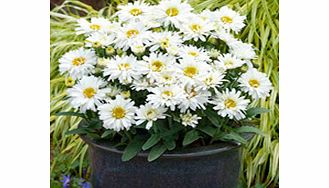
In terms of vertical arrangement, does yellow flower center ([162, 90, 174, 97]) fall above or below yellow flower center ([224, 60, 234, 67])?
below

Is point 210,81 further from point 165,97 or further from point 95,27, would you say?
point 95,27

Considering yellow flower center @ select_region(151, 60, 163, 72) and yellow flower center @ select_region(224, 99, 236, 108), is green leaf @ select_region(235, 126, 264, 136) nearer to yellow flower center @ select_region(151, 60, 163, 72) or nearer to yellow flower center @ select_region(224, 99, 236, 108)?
yellow flower center @ select_region(224, 99, 236, 108)

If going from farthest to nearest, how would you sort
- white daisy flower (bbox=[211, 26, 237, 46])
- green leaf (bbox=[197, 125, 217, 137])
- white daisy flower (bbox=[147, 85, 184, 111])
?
white daisy flower (bbox=[211, 26, 237, 46]), green leaf (bbox=[197, 125, 217, 137]), white daisy flower (bbox=[147, 85, 184, 111])

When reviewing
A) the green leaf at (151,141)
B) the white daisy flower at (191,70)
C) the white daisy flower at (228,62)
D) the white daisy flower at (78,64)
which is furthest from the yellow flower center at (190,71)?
the white daisy flower at (78,64)

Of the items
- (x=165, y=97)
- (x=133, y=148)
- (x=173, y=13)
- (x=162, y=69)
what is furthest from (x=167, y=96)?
(x=173, y=13)

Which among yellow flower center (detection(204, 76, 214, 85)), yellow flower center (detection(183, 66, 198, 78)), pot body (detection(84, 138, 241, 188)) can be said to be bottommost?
pot body (detection(84, 138, 241, 188))

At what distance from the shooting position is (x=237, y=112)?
1867mm

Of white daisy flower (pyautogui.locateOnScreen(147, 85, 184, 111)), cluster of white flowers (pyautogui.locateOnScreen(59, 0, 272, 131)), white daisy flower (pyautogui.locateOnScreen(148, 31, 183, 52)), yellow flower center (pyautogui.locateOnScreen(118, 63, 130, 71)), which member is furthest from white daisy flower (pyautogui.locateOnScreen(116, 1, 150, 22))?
white daisy flower (pyautogui.locateOnScreen(147, 85, 184, 111))

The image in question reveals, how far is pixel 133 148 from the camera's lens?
1.83 m

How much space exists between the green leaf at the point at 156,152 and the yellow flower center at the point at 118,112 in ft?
0.46

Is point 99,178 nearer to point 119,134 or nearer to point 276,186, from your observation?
point 119,134

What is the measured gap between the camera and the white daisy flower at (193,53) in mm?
1827

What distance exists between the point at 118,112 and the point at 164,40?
27cm

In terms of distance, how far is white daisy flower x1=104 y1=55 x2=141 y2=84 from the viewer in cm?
180
